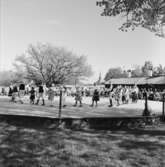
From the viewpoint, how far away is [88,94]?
120ft

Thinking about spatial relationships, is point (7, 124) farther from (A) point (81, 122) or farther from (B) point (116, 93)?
(B) point (116, 93)

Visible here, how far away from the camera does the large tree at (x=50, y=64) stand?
58.8 metres

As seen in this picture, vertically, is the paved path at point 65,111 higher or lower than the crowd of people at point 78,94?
lower

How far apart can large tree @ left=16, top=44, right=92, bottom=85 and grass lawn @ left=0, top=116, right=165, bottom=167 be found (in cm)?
5253

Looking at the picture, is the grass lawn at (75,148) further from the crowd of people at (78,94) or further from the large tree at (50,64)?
the large tree at (50,64)

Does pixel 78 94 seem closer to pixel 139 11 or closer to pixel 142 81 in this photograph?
pixel 139 11

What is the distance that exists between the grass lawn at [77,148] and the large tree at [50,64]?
172ft

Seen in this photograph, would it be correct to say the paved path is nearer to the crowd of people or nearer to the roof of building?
the crowd of people

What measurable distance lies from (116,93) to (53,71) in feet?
129

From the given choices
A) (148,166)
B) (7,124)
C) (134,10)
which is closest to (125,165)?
(148,166)

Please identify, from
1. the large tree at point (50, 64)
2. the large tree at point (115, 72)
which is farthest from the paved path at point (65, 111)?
the large tree at point (115, 72)

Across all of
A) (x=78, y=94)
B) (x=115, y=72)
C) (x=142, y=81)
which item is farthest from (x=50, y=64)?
(x=115, y=72)

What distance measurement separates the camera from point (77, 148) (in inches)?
201

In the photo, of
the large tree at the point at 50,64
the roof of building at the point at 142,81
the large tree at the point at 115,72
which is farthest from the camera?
the large tree at the point at 115,72
